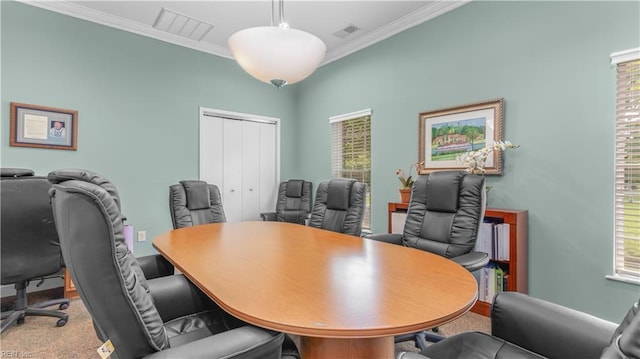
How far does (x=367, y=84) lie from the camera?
3.92 m

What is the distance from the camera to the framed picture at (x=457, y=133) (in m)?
2.71

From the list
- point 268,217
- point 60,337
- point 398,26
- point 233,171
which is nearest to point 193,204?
point 60,337

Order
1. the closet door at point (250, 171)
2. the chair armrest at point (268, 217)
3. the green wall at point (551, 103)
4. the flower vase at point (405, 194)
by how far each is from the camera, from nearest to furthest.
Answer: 1. the green wall at point (551, 103)
2. the flower vase at point (405, 194)
3. the chair armrest at point (268, 217)
4. the closet door at point (250, 171)

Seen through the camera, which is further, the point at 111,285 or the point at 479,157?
the point at 479,157

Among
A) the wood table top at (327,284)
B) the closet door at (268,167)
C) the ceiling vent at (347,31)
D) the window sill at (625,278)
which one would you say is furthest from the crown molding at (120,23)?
the window sill at (625,278)

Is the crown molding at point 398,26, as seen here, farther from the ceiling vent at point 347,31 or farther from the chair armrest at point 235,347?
the chair armrest at point 235,347

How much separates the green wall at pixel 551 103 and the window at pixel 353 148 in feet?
2.64

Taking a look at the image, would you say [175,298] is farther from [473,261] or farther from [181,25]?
[181,25]

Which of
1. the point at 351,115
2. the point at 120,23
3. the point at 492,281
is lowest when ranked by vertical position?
the point at 492,281

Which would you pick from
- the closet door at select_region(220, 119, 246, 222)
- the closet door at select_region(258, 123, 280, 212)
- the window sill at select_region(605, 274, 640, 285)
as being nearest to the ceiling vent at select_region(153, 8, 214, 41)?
the closet door at select_region(220, 119, 246, 222)

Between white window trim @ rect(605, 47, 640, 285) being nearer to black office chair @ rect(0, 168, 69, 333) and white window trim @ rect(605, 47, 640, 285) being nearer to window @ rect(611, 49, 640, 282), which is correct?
window @ rect(611, 49, 640, 282)

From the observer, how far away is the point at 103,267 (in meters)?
0.82

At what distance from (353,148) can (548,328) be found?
3.27 metres

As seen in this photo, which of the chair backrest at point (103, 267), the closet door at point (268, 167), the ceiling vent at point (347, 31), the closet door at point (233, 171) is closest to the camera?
the chair backrest at point (103, 267)
